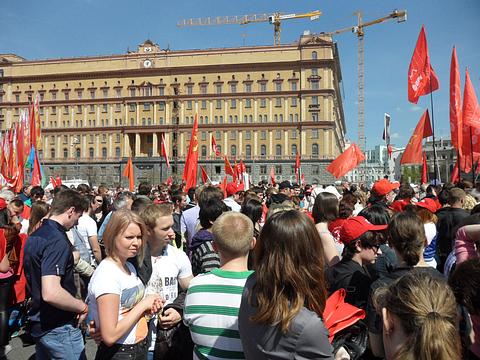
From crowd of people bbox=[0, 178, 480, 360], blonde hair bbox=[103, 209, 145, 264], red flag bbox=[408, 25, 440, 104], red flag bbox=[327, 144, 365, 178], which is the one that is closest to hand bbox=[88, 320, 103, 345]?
crowd of people bbox=[0, 178, 480, 360]

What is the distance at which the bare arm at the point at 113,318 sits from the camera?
2.45 meters

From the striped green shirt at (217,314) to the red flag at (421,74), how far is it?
963cm

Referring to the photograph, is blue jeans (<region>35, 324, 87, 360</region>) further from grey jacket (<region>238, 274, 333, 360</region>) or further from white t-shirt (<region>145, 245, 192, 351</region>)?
grey jacket (<region>238, 274, 333, 360</region>)

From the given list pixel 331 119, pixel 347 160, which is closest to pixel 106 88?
pixel 331 119

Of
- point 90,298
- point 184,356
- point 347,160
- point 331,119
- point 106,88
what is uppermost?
point 106,88

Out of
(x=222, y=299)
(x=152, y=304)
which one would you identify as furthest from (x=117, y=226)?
(x=222, y=299)

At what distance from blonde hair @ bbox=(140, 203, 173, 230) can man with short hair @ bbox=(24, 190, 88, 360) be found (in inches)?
24.0

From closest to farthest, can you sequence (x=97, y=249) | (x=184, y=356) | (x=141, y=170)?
1. (x=184, y=356)
2. (x=97, y=249)
3. (x=141, y=170)

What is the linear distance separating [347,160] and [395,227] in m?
9.59

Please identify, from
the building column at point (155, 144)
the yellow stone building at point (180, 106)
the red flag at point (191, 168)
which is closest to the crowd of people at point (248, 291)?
the red flag at point (191, 168)

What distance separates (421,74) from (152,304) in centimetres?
996

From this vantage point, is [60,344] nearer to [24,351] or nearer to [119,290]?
[119,290]

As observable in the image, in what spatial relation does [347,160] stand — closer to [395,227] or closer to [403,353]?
[395,227]

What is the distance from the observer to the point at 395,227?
293 cm
